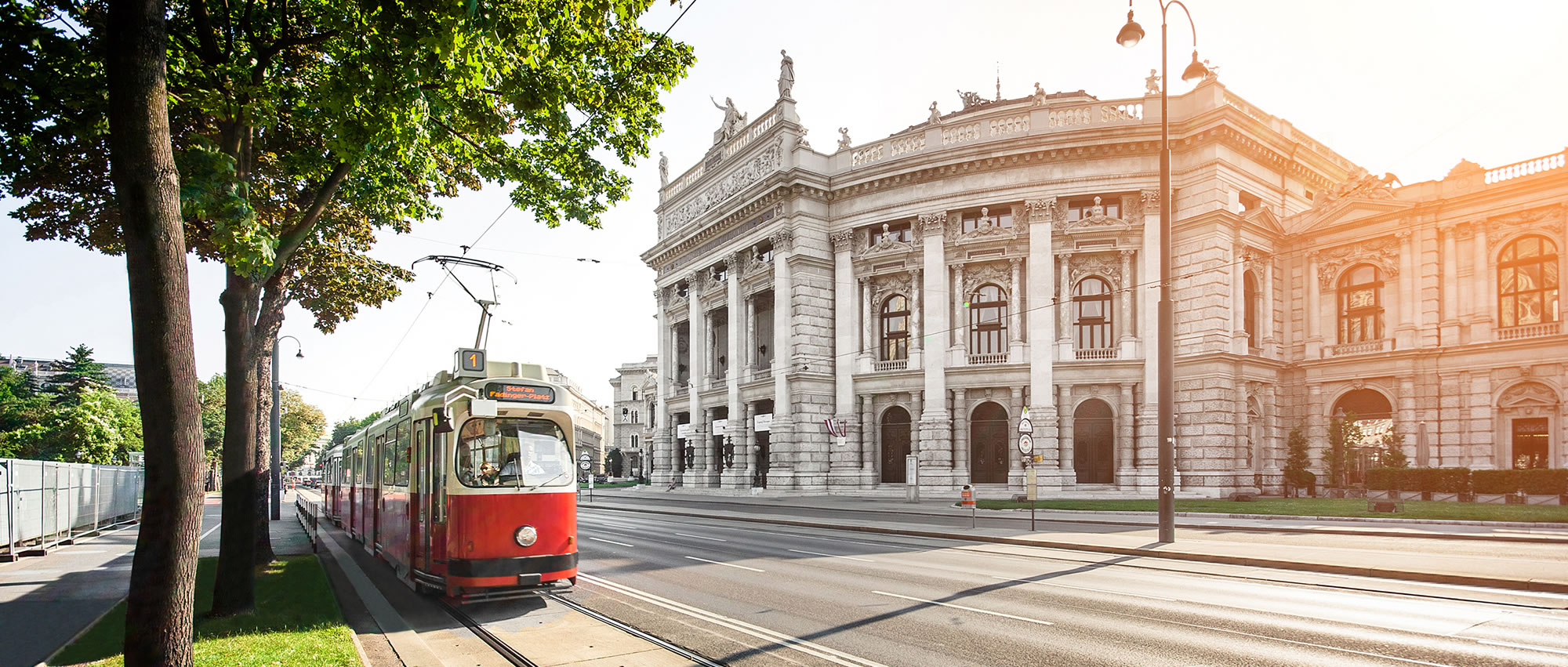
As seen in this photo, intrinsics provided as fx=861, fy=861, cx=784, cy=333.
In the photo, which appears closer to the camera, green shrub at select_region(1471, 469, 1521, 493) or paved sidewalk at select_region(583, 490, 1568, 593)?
paved sidewalk at select_region(583, 490, 1568, 593)

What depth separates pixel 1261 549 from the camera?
688 inches

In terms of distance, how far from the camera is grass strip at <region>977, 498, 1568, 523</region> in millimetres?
23625

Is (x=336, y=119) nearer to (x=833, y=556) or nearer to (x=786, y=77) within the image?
(x=833, y=556)

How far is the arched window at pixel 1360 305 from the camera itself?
3731 cm

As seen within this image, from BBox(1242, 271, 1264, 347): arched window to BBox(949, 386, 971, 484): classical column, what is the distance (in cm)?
1283

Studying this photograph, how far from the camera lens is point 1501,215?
3409 cm

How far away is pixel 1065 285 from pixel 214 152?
114 ft

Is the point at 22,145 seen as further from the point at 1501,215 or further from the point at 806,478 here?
the point at 1501,215

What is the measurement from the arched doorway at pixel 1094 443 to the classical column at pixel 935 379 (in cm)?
565

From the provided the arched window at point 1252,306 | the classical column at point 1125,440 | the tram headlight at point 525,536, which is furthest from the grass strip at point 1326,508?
the tram headlight at point 525,536

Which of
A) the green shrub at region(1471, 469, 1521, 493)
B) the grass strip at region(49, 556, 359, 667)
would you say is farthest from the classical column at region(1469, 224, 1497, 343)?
the grass strip at region(49, 556, 359, 667)

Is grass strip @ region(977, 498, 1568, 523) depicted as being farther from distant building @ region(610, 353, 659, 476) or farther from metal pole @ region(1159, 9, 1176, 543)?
distant building @ region(610, 353, 659, 476)

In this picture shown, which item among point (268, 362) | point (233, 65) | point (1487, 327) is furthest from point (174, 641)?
point (1487, 327)

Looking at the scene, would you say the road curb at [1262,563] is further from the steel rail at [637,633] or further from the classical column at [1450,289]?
the classical column at [1450,289]
